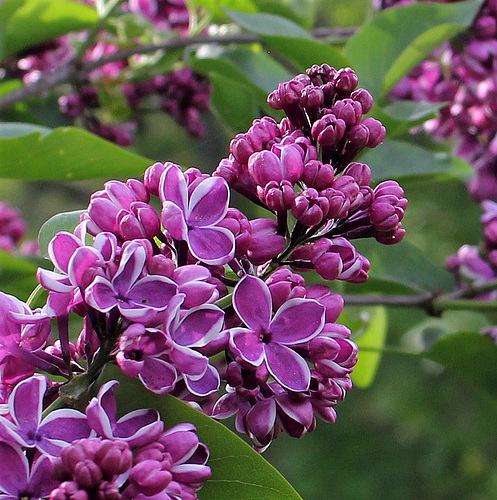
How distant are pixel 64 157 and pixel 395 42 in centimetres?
79

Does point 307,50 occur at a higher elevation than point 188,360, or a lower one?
lower

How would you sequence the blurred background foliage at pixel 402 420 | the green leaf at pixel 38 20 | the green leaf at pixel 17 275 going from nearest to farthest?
the green leaf at pixel 17 275 < the green leaf at pixel 38 20 < the blurred background foliage at pixel 402 420

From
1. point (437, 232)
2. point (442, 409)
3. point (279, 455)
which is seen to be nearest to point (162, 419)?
point (437, 232)

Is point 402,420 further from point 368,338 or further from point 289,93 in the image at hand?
point 289,93

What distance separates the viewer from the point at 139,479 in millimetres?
677

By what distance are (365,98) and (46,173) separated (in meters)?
0.58

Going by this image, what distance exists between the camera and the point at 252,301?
77 cm

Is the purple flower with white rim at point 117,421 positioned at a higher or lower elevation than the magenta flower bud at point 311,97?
lower

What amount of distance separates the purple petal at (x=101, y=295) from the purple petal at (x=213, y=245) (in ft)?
0.30

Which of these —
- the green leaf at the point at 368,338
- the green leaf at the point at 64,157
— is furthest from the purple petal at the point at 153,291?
the green leaf at the point at 368,338

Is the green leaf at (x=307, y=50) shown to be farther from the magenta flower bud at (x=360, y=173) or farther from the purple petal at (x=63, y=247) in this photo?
the purple petal at (x=63, y=247)

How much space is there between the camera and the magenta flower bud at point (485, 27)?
179 centimetres

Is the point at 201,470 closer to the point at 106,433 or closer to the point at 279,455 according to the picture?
the point at 106,433

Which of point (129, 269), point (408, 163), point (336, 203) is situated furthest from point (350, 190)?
point (408, 163)
